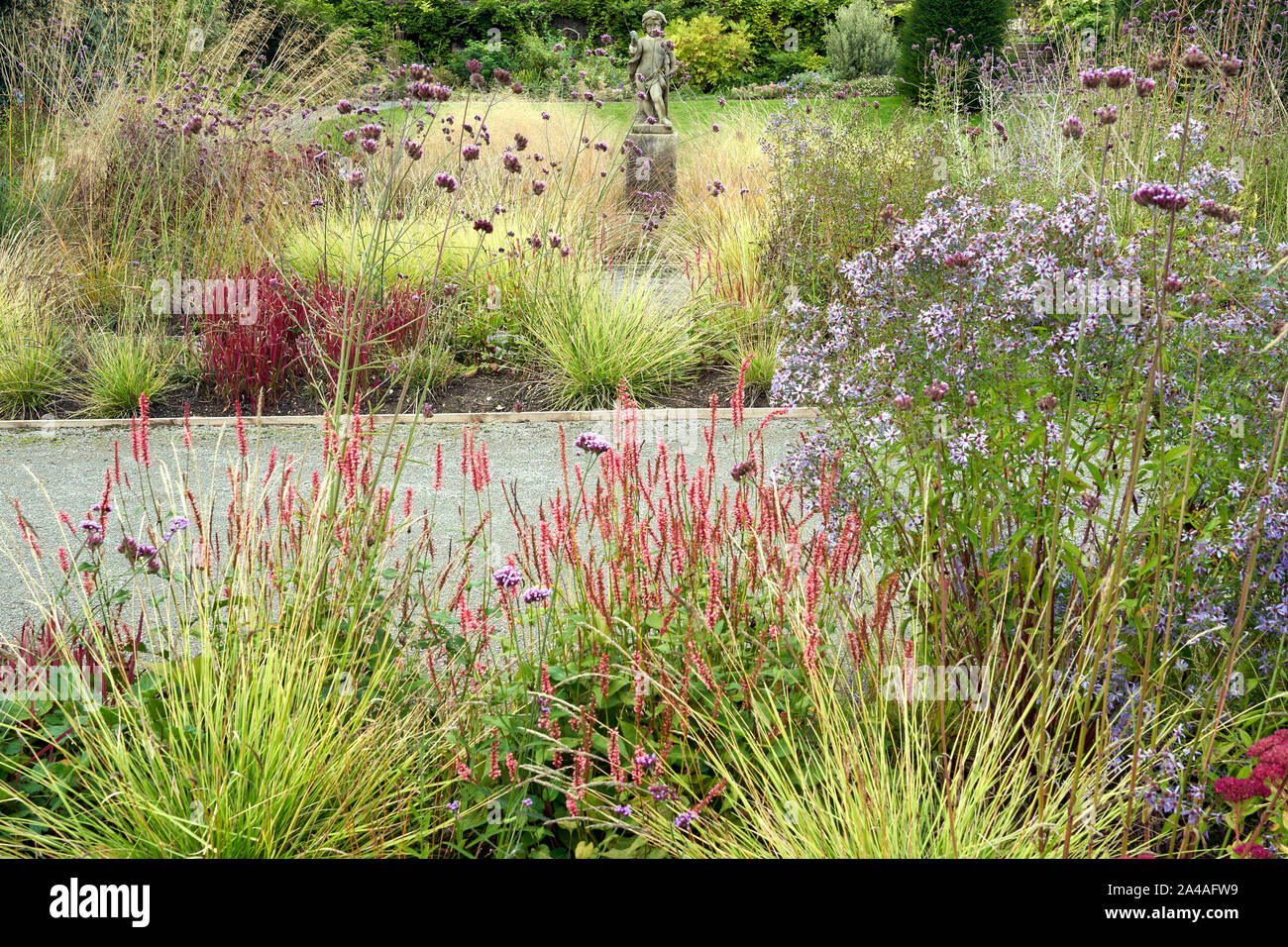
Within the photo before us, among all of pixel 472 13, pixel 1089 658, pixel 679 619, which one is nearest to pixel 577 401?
pixel 679 619

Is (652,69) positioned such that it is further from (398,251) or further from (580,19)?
(580,19)

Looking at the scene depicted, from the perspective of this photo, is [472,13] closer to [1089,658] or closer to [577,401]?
[577,401]

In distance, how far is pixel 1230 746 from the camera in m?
2.33

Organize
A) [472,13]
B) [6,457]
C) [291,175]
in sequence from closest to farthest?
1. [6,457]
2. [291,175]
3. [472,13]

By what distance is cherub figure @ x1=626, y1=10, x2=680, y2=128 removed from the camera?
1025 centimetres

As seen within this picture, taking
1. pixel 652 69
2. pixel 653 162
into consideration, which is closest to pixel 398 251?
pixel 653 162

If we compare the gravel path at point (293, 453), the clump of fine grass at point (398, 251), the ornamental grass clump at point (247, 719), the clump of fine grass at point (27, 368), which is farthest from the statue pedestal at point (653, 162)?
the ornamental grass clump at point (247, 719)

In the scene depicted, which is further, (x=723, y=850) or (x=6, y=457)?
(x=6, y=457)

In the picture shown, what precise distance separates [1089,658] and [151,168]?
24.5ft

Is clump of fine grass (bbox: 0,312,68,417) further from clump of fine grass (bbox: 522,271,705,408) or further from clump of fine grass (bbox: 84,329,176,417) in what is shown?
clump of fine grass (bbox: 522,271,705,408)

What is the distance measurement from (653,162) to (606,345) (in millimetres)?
4522

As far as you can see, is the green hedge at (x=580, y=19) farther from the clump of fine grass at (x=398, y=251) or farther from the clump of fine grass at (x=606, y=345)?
the clump of fine grass at (x=606, y=345)

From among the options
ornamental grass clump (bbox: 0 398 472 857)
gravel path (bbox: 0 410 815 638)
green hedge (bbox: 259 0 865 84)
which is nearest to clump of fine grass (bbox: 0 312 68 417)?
gravel path (bbox: 0 410 815 638)

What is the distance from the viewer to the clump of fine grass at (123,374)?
5.80m
